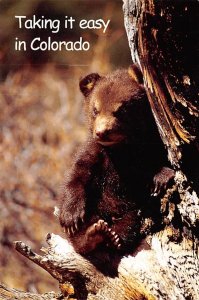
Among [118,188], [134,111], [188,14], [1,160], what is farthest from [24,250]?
[1,160]

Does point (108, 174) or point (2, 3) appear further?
→ point (2, 3)

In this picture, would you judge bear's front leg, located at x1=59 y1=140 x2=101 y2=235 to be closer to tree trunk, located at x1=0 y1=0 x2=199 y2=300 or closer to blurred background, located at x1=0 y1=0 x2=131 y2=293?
tree trunk, located at x1=0 y1=0 x2=199 y2=300

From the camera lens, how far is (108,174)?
145 inches

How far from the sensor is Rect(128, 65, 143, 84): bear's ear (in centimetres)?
354

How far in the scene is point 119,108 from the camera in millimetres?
3629

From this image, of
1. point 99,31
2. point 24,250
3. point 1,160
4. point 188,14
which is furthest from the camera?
point 1,160

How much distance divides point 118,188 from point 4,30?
5.09 feet

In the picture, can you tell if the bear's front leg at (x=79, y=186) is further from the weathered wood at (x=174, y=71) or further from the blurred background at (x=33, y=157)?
the blurred background at (x=33, y=157)

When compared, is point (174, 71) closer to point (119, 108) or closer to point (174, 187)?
point (174, 187)

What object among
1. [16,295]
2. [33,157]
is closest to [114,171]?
[16,295]

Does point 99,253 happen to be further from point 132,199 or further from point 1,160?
point 1,160

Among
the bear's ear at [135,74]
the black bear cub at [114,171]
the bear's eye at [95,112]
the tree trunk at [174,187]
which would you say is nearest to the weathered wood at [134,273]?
the tree trunk at [174,187]

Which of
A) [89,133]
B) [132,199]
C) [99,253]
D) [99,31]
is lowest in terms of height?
[99,253]

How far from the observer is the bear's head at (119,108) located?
3510mm
